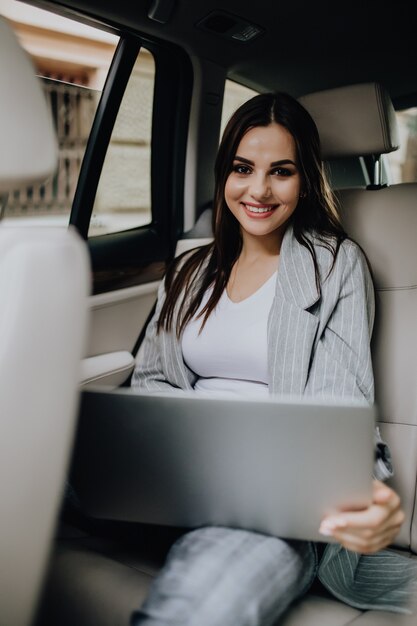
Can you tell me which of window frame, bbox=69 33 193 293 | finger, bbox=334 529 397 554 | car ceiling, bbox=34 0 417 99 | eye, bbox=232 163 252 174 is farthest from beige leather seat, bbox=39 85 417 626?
window frame, bbox=69 33 193 293

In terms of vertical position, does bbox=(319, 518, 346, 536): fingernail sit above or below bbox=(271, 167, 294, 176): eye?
below

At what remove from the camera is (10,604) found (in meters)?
0.68

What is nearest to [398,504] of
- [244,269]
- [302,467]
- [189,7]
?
[302,467]

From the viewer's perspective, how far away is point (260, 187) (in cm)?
140

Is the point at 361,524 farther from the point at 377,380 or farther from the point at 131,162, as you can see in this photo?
the point at 131,162

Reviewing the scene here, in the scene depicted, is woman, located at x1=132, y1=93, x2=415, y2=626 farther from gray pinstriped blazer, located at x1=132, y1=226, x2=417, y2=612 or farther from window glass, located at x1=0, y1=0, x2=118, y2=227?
window glass, located at x1=0, y1=0, x2=118, y2=227

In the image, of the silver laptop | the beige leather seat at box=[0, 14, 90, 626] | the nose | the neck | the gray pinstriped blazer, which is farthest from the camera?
the neck

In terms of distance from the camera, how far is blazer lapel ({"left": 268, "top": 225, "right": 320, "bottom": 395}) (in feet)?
4.12

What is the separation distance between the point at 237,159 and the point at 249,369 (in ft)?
1.55

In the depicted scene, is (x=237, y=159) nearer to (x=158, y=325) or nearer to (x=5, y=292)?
(x=158, y=325)

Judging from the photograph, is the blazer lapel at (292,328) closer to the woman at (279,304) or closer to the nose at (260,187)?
the woman at (279,304)

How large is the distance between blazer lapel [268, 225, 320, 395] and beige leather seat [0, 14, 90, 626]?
2.10 ft

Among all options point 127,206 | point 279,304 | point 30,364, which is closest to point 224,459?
point 30,364

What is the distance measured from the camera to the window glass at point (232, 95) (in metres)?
2.20
